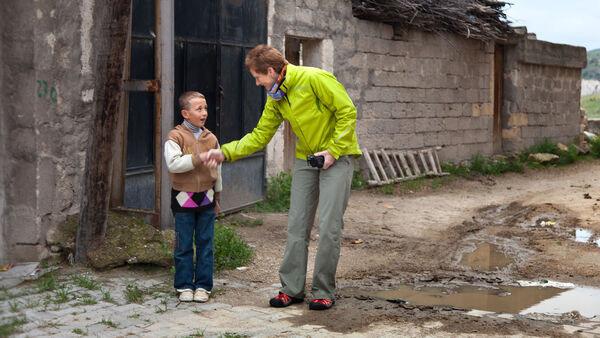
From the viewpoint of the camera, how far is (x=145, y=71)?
6.34 m

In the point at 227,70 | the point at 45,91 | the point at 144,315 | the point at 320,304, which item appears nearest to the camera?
the point at 144,315

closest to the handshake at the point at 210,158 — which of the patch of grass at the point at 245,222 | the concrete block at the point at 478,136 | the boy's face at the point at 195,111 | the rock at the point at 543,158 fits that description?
the boy's face at the point at 195,111

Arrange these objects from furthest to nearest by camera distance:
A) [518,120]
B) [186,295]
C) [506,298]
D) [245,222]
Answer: [518,120] → [245,222] → [506,298] → [186,295]

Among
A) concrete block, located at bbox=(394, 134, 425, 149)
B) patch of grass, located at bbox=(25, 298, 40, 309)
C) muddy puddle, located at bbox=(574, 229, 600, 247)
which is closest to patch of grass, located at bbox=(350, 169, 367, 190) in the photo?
concrete block, located at bbox=(394, 134, 425, 149)

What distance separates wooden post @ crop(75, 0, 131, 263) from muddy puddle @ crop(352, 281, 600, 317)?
7.02 ft

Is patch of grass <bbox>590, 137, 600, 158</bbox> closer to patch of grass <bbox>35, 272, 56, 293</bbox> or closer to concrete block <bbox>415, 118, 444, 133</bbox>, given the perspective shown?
concrete block <bbox>415, 118, 444, 133</bbox>

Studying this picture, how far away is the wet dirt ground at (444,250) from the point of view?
421 cm

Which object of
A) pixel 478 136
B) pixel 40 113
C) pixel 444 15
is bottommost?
pixel 478 136

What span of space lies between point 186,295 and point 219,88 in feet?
12.0

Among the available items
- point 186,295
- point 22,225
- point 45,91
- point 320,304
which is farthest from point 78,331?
point 45,91

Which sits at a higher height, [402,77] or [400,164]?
[402,77]

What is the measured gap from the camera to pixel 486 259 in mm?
6137

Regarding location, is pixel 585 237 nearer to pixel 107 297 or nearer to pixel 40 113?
pixel 107 297

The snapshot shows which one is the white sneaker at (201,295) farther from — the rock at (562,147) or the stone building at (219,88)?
the rock at (562,147)
